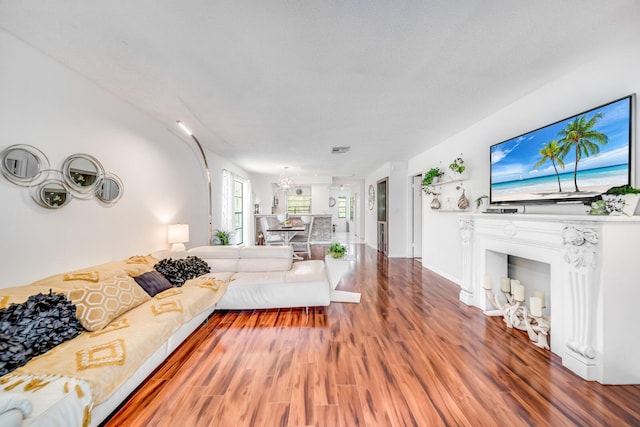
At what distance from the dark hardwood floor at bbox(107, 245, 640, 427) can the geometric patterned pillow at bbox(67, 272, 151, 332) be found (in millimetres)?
590

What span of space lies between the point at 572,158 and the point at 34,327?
435 cm

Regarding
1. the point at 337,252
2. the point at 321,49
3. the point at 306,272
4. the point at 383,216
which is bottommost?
the point at 306,272

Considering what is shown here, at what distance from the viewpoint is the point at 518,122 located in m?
2.80

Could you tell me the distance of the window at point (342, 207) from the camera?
1291 centimetres

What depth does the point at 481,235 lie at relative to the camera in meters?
3.03

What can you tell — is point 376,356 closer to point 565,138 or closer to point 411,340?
point 411,340

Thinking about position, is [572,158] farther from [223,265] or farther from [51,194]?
[51,194]

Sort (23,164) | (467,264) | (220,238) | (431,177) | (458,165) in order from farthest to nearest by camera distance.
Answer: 1. (220,238)
2. (431,177)
3. (458,165)
4. (467,264)
5. (23,164)

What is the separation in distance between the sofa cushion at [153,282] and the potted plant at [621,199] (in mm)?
4078

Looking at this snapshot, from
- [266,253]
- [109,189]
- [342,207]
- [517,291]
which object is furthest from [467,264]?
[342,207]

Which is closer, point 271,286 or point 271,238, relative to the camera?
point 271,286

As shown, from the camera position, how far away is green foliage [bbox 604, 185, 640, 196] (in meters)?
1.67

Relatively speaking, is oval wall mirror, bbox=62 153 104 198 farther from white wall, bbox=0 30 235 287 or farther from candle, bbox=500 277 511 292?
candle, bbox=500 277 511 292

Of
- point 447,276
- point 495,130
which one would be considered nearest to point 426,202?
point 447,276
